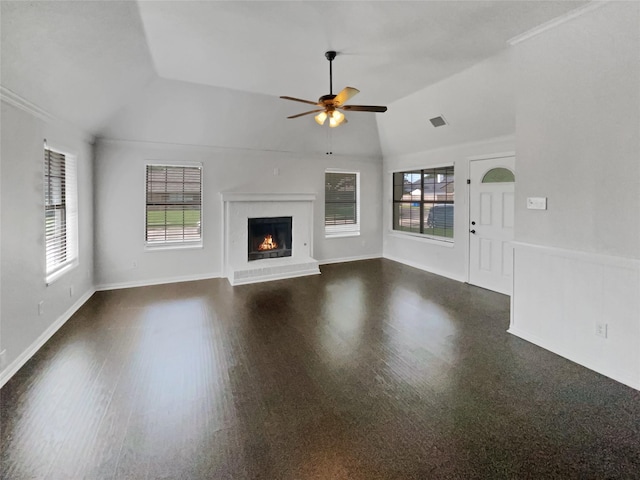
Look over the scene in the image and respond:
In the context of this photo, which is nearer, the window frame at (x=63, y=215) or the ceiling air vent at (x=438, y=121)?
the window frame at (x=63, y=215)

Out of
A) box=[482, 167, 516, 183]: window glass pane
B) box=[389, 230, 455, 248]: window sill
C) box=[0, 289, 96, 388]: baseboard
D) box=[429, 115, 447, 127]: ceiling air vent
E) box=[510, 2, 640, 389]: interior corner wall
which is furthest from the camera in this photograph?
box=[389, 230, 455, 248]: window sill

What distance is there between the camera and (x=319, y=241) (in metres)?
6.97

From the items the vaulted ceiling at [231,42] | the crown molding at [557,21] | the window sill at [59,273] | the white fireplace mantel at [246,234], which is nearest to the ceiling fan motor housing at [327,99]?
the vaulted ceiling at [231,42]

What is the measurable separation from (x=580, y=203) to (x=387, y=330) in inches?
88.8

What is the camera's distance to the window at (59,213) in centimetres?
357

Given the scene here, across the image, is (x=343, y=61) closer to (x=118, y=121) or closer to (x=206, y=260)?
(x=118, y=121)

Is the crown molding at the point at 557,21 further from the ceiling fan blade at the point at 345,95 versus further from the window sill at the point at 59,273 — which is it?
the window sill at the point at 59,273

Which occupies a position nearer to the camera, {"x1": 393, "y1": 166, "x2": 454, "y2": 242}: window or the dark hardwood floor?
the dark hardwood floor

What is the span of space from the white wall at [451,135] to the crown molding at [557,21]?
1.16ft

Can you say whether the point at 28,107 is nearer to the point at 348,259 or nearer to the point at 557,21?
the point at 557,21

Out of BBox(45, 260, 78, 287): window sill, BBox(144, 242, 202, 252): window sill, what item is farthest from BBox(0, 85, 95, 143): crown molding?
BBox(144, 242, 202, 252): window sill

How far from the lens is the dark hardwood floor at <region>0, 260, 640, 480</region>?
1.78 metres

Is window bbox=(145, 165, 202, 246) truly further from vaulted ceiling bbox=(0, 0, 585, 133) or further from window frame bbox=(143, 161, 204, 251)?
vaulted ceiling bbox=(0, 0, 585, 133)

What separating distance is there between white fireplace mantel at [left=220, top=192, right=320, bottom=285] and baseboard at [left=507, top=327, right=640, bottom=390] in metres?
3.67
